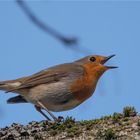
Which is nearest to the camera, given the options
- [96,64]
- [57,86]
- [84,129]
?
[84,129]

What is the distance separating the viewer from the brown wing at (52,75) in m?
8.45

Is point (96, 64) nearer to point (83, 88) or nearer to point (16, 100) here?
point (83, 88)

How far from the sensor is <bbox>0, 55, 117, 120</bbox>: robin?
7957 mm

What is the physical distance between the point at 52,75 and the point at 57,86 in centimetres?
48

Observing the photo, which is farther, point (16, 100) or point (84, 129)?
point (16, 100)

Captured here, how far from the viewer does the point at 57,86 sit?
8219mm

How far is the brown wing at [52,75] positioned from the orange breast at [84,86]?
0.16m

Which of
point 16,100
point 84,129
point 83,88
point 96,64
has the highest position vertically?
point 96,64

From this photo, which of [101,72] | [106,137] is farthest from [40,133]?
[101,72]

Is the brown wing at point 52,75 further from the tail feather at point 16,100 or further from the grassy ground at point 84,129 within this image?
the grassy ground at point 84,129

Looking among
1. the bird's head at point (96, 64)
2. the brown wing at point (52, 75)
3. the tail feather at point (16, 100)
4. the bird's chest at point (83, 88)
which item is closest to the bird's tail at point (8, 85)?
the brown wing at point (52, 75)

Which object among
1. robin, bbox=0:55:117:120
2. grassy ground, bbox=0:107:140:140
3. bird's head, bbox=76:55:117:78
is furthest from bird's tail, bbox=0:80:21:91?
grassy ground, bbox=0:107:140:140

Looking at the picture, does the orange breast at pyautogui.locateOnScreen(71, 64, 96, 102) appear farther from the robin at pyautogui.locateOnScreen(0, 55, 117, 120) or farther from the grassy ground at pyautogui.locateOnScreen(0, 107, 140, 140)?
the grassy ground at pyautogui.locateOnScreen(0, 107, 140, 140)

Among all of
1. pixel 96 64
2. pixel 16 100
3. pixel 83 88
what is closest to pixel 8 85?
pixel 16 100
